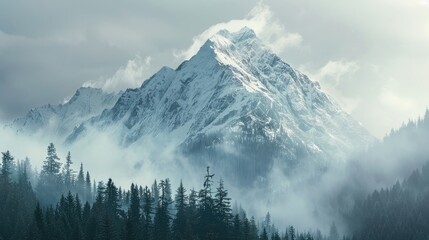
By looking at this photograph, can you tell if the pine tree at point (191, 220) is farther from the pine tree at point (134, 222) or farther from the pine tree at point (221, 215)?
the pine tree at point (134, 222)

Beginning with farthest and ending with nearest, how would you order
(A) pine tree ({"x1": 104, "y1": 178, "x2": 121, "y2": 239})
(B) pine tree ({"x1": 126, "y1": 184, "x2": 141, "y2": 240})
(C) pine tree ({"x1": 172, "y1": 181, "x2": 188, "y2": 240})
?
(C) pine tree ({"x1": 172, "y1": 181, "x2": 188, "y2": 240}) → (A) pine tree ({"x1": 104, "y1": 178, "x2": 121, "y2": 239}) → (B) pine tree ({"x1": 126, "y1": 184, "x2": 141, "y2": 240})

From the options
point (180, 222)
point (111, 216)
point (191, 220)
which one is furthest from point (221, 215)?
point (111, 216)

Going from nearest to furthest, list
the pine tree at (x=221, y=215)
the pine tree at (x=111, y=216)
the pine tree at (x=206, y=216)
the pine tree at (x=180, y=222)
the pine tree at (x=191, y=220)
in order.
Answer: the pine tree at (x=111, y=216), the pine tree at (x=191, y=220), the pine tree at (x=206, y=216), the pine tree at (x=221, y=215), the pine tree at (x=180, y=222)

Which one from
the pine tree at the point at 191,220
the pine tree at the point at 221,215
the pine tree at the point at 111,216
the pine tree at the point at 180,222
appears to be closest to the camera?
the pine tree at the point at 111,216

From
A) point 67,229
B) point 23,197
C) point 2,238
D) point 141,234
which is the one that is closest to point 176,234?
point 141,234

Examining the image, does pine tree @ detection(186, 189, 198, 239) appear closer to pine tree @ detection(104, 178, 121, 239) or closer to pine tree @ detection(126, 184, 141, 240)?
pine tree @ detection(126, 184, 141, 240)

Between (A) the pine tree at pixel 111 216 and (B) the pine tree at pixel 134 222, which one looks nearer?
(B) the pine tree at pixel 134 222

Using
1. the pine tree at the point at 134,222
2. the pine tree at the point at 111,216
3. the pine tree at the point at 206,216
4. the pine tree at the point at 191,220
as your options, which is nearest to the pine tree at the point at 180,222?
the pine tree at the point at 191,220

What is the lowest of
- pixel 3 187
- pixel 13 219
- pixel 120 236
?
pixel 120 236

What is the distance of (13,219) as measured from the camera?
157m

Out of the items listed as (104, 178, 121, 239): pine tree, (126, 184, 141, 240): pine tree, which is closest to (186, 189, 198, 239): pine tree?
(126, 184, 141, 240): pine tree

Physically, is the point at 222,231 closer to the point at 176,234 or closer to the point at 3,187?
the point at 176,234

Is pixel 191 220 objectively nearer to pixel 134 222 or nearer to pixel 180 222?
pixel 180 222

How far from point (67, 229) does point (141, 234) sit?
535 inches
